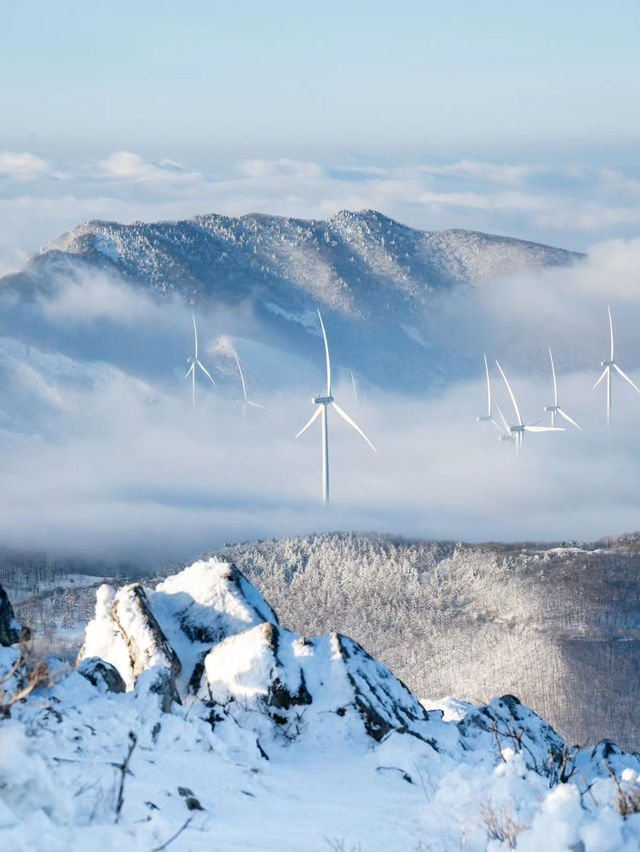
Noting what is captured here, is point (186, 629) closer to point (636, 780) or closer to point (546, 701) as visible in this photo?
point (636, 780)

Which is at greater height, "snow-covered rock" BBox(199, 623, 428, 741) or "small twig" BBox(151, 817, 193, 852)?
"small twig" BBox(151, 817, 193, 852)

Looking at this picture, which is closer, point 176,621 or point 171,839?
point 171,839

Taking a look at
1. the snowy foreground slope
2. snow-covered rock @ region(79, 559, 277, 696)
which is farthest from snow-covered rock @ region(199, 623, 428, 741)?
snow-covered rock @ region(79, 559, 277, 696)

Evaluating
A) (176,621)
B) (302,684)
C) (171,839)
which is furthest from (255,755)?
(176,621)

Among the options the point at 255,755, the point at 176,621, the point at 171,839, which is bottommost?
the point at 176,621

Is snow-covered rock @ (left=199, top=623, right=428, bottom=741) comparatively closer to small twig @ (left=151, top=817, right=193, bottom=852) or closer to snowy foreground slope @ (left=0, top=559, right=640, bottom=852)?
snowy foreground slope @ (left=0, top=559, right=640, bottom=852)

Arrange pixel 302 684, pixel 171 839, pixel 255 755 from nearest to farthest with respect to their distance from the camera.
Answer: pixel 171 839 → pixel 255 755 → pixel 302 684

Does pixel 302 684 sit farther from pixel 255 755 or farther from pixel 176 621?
pixel 176 621

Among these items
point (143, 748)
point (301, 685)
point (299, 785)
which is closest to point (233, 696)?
point (301, 685)

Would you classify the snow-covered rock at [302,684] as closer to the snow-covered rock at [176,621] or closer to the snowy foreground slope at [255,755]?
the snowy foreground slope at [255,755]

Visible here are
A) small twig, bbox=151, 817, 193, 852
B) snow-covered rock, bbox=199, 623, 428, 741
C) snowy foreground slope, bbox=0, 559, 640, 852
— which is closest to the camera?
small twig, bbox=151, 817, 193, 852
